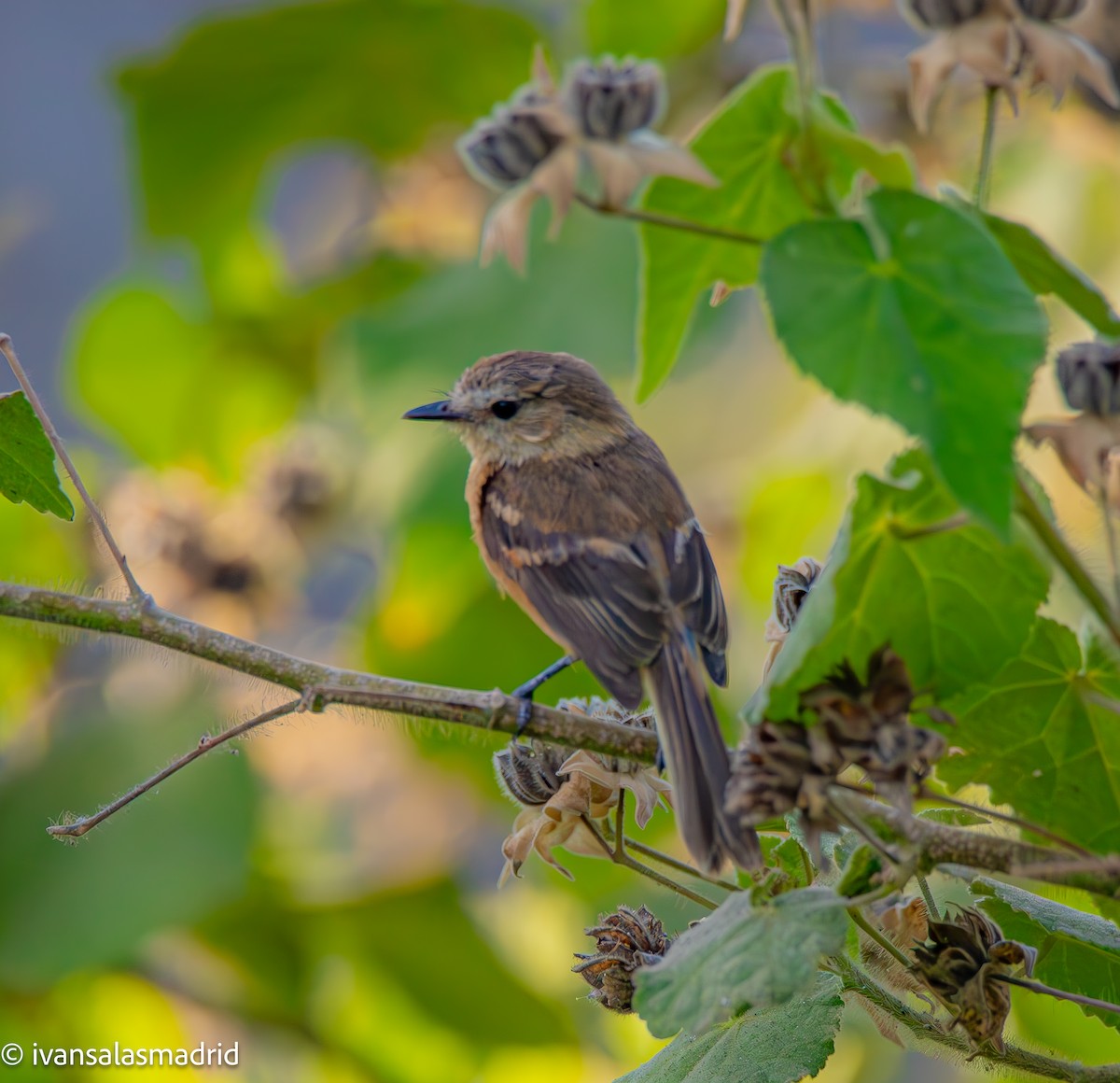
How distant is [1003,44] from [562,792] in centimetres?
93

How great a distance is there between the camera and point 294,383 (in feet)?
13.9

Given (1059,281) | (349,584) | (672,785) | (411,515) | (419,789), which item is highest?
(1059,281)

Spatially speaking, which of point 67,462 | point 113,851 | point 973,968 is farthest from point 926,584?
point 113,851

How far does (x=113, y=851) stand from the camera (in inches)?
134

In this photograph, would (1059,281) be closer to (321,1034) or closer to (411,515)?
(411,515)

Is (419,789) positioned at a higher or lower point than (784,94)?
lower

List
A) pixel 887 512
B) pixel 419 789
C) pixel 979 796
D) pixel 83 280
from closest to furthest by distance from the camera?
pixel 887 512 → pixel 979 796 → pixel 419 789 → pixel 83 280

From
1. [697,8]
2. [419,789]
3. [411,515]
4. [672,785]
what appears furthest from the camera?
[419,789]

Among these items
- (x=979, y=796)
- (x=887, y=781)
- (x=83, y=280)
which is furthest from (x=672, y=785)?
(x=83, y=280)

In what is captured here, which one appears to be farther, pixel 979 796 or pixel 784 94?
pixel 979 796

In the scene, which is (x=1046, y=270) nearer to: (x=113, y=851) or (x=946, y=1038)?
(x=946, y=1038)

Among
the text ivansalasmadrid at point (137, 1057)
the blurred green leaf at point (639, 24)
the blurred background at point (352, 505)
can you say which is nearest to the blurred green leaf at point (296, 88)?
Result: the blurred background at point (352, 505)

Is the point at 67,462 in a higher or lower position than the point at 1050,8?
lower

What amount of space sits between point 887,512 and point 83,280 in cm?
620
